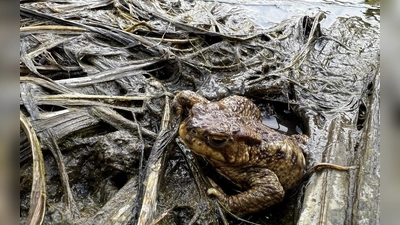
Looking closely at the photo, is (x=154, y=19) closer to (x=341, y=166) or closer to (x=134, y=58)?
(x=134, y=58)

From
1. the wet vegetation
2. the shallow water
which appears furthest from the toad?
Answer: the shallow water

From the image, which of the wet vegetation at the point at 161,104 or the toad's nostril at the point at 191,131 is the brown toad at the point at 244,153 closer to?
the toad's nostril at the point at 191,131

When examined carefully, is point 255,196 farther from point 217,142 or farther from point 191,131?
point 191,131

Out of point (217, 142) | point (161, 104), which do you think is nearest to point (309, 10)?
point (161, 104)

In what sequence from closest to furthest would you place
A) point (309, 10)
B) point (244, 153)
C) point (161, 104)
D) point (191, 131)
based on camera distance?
1. point (191, 131)
2. point (244, 153)
3. point (161, 104)
4. point (309, 10)

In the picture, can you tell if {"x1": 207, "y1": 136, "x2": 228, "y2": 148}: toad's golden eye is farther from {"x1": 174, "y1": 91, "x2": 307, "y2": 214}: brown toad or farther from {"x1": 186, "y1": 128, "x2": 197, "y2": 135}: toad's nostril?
{"x1": 186, "y1": 128, "x2": 197, "y2": 135}: toad's nostril

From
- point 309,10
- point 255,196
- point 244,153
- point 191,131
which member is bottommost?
point 255,196

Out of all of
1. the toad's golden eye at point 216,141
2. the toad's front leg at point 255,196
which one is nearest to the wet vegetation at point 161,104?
the toad's front leg at point 255,196
